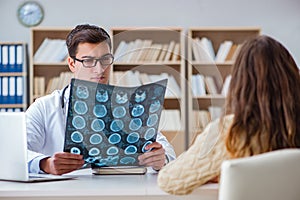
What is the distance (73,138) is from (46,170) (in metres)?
0.21

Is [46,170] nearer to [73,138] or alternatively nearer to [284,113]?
[73,138]

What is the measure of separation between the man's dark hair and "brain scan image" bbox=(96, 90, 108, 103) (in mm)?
A: 369

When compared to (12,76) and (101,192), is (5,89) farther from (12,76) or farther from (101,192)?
(101,192)

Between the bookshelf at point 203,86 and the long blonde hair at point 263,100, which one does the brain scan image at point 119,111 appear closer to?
the bookshelf at point 203,86

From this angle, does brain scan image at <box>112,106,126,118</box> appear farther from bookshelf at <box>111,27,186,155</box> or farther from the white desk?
the white desk

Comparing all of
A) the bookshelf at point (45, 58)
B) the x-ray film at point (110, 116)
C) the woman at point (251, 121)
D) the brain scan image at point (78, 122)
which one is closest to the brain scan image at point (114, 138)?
the x-ray film at point (110, 116)

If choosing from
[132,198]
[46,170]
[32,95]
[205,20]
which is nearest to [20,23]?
[32,95]

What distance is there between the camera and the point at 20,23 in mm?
6262

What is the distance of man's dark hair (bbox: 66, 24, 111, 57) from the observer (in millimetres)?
2557

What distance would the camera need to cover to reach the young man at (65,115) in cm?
229

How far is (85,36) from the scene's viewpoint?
102 inches

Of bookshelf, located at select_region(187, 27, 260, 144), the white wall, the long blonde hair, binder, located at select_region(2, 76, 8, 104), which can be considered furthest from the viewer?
the white wall

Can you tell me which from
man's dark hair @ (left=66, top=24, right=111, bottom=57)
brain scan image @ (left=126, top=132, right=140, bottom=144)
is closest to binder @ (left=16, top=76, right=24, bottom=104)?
man's dark hair @ (left=66, top=24, right=111, bottom=57)

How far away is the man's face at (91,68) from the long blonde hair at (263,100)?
1.82 ft
